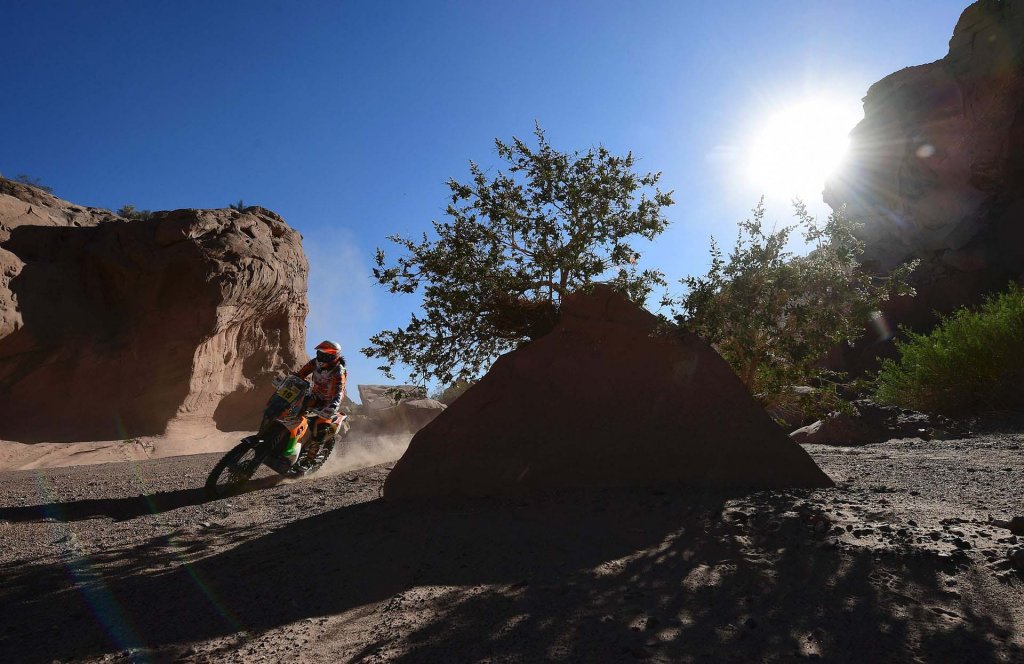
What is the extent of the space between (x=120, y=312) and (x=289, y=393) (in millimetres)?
12340

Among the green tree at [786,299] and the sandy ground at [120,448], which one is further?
the sandy ground at [120,448]

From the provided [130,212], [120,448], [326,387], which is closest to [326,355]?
[326,387]

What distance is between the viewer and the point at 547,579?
298 cm

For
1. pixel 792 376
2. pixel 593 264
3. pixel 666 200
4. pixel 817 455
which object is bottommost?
pixel 817 455

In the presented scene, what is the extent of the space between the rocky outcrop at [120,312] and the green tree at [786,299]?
14.3 meters

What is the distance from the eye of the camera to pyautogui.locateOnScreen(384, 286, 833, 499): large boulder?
4730mm

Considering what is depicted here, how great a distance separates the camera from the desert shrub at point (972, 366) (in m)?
10.5

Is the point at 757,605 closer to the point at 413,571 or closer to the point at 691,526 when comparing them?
the point at 691,526

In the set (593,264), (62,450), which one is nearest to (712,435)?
(593,264)

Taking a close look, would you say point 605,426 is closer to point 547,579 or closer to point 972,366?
point 547,579

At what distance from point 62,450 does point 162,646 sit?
14019 mm

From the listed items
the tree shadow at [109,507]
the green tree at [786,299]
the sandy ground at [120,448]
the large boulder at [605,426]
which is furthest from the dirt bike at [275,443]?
the sandy ground at [120,448]

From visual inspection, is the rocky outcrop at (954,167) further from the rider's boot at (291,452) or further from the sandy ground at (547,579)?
the rider's boot at (291,452)

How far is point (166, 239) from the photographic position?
15.2 m
